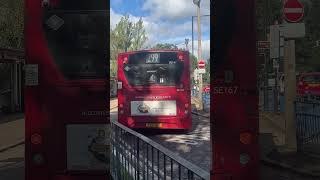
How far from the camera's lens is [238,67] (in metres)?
6.32

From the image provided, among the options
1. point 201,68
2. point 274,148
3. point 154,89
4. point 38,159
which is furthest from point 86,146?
point 201,68

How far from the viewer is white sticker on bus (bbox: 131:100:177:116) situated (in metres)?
20.5

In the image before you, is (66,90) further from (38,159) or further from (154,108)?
(154,108)

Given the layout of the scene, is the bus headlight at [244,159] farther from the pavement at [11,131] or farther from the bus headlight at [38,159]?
the pavement at [11,131]

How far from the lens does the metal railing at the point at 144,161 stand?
5008mm

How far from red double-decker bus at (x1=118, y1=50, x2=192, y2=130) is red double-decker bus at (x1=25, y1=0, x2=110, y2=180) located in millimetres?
13867

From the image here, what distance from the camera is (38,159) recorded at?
Result: 6.40 meters

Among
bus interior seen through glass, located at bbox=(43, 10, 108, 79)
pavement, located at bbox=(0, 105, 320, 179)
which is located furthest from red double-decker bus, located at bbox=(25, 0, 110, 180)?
pavement, located at bbox=(0, 105, 320, 179)

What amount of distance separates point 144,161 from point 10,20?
30.5 m

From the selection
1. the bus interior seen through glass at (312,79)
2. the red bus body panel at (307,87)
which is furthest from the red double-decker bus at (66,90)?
the bus interior seen through glass at (312,79)

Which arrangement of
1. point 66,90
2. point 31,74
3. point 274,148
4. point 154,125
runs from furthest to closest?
point 154,125 < point 274,148 < point 66,90 < point 31,74

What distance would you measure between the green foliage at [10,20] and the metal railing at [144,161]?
91.7 feet

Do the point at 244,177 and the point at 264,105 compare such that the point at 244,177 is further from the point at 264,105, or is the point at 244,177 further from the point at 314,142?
the point at 264,105

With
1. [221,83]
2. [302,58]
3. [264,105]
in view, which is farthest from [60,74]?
[302,58]
